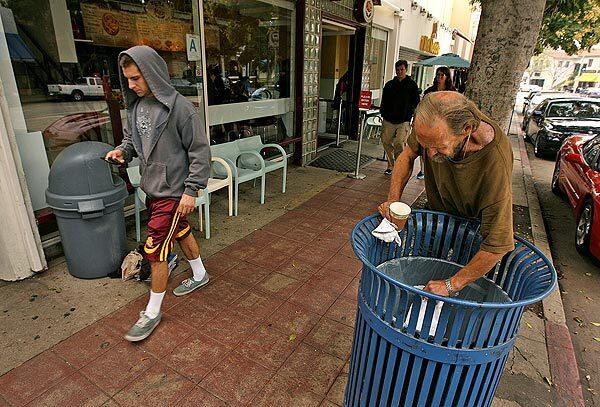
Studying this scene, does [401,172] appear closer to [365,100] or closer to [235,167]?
[235,167]

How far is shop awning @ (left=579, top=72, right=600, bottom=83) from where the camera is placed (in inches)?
2298

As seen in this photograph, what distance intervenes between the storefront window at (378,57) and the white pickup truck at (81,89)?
732 cm

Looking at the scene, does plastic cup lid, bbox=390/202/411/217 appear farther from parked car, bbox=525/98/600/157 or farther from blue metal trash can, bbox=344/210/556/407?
parked car, bbox=525/98/600/157

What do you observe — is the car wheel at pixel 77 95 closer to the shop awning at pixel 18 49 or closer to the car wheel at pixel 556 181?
the shop awning at pixel 18 49

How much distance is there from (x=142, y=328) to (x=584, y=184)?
5.38 metres

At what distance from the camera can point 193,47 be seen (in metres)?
4.63

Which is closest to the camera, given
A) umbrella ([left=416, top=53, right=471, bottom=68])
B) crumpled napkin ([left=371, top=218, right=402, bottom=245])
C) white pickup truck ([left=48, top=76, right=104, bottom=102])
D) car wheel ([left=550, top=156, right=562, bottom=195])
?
crumpled napkin ([left=371, top=218, right=402, bottom=245])

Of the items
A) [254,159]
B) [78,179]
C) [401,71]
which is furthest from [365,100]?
[78,179]

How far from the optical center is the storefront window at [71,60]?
327cm

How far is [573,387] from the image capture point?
2461mm

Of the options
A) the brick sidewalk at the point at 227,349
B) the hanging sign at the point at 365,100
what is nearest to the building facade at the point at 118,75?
the hanging sign at the point at 365,100

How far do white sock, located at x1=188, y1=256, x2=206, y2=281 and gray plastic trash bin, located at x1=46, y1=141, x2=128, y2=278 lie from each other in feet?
2.52

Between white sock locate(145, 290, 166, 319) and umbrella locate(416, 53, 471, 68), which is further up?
umbrella locate(416, 53, 471, 68)

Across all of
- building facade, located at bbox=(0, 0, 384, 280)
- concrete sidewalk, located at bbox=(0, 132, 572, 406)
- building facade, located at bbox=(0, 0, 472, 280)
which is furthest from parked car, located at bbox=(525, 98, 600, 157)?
concrete sidewalk, located at bbox=(0, 132, 572, 406)
